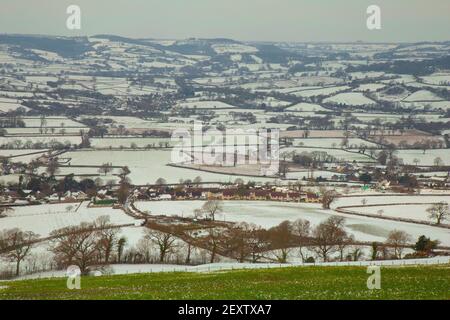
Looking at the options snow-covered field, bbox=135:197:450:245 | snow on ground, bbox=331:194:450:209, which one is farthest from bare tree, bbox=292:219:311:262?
snow on ground, bbox=331:194:450:209

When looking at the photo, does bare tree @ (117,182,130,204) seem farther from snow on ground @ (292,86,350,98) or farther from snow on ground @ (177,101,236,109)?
snow on ground @ (292,86,350,98)

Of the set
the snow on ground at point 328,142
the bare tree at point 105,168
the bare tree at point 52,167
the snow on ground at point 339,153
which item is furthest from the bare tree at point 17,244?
the snow on ground at point 328,142

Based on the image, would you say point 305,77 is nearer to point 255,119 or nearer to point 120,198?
point 255,119

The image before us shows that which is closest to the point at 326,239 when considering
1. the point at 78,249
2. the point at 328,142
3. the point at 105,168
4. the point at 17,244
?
the point at 78,249

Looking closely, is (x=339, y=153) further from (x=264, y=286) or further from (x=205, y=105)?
(x=264, y=286)

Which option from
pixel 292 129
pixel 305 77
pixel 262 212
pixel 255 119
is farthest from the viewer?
pixel 305 77
